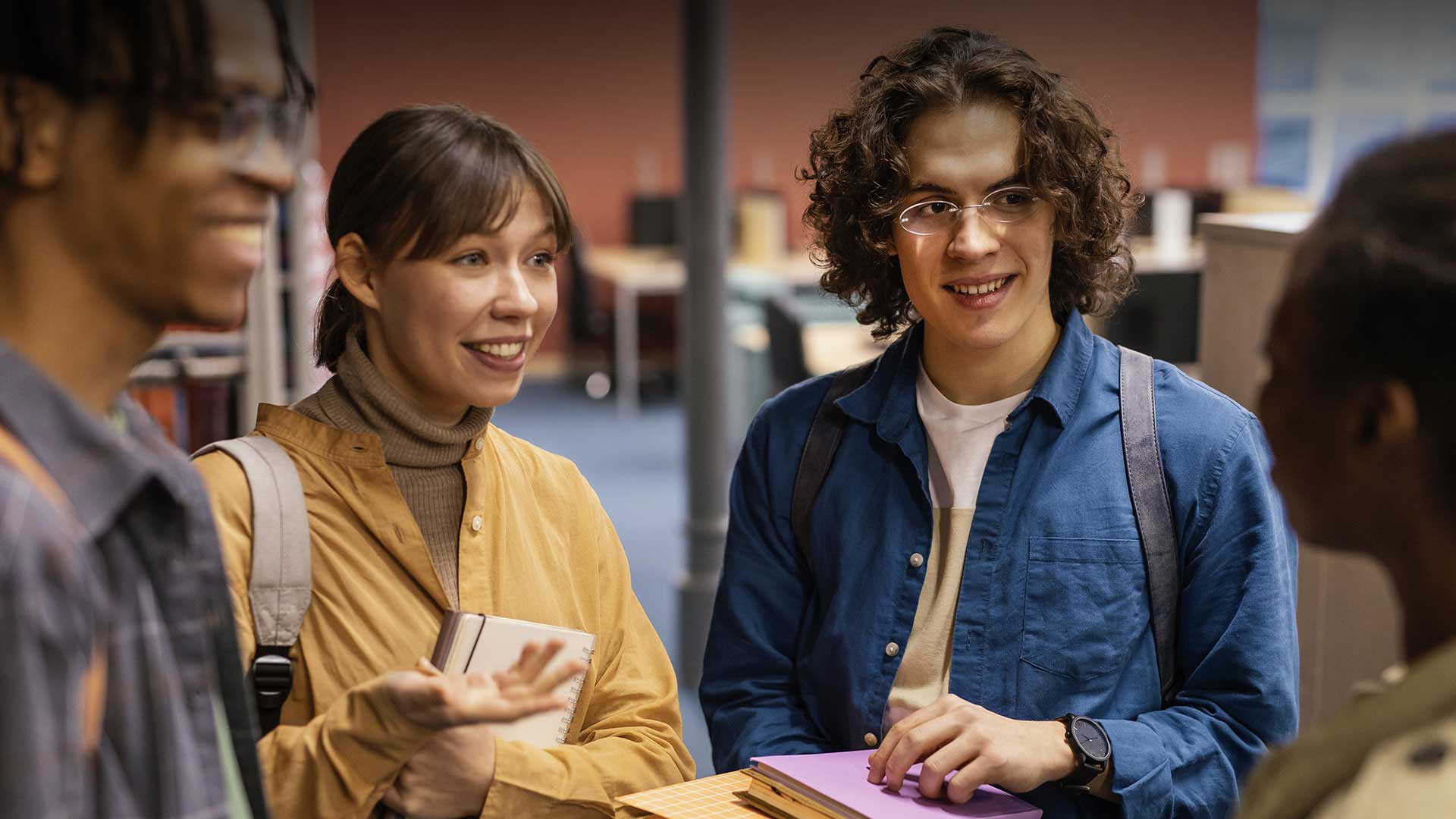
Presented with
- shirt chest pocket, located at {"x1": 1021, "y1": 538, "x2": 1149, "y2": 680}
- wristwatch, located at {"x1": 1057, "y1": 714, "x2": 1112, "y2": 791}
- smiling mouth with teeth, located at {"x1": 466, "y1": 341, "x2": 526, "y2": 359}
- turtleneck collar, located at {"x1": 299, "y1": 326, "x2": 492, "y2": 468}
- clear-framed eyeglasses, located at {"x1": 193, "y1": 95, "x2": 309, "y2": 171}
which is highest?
clear-framed eyeglasses, located at {"x1": 193, "y1": 95, "x2": 309, "y2": 171}

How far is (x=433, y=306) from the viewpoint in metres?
1.56

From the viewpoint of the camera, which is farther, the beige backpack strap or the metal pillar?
the metal pillar

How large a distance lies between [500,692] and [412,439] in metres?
0.53

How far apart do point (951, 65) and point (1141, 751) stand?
0.86 meters

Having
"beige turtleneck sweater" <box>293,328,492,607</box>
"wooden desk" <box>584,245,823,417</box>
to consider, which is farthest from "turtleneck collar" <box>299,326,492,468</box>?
"wooden desk" <box>584,245,823,417</box>

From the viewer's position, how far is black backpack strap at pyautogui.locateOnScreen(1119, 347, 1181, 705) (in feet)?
5.54

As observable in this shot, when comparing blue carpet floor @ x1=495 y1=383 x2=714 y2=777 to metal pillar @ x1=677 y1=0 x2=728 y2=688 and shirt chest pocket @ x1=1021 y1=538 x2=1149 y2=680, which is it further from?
shirt chest pocket @ x1=1021 y1=538 x2=1149 y2=680

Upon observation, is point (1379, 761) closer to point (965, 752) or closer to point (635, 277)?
point (965, 752)

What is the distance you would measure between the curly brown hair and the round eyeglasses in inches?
1.0

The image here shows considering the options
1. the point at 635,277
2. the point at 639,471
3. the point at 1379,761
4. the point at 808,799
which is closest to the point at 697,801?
the point at 808,799

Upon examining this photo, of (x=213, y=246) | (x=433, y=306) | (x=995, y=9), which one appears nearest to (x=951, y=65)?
(x=433, y=306)

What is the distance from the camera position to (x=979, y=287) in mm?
1751

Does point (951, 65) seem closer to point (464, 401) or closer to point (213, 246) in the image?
point (464, 401)

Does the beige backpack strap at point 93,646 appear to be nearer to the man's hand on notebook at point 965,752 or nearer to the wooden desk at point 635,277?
the man's hand on notebook at point 965,752
